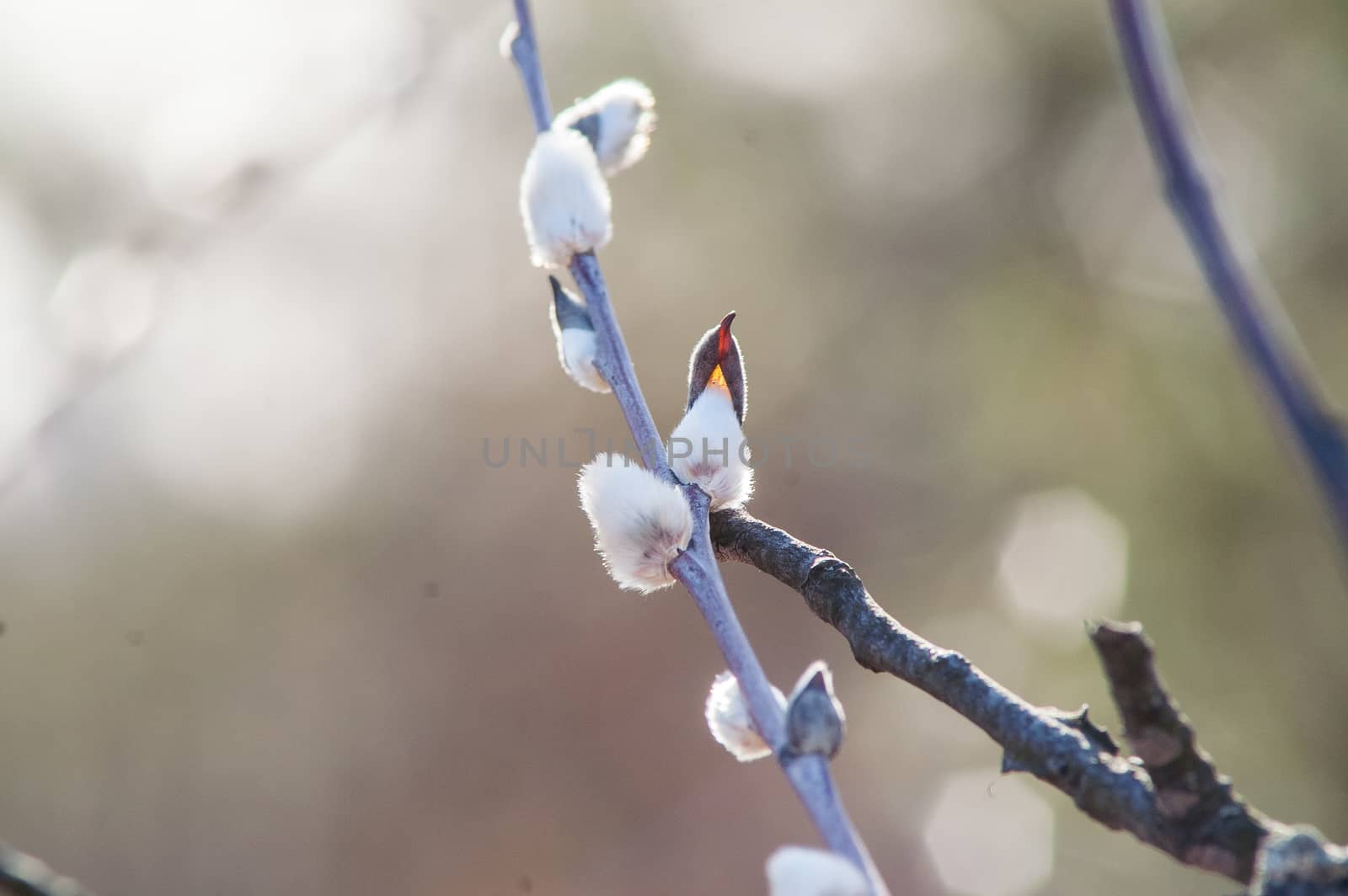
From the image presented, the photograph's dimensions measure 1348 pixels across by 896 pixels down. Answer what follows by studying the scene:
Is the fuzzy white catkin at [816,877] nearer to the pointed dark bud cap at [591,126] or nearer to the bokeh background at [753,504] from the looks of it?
the pointed dark bud cap at [591,126]

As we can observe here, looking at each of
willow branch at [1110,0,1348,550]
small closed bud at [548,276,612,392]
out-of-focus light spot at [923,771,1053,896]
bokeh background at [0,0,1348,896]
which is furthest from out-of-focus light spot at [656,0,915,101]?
willow branch at [1110,0,1348,550]

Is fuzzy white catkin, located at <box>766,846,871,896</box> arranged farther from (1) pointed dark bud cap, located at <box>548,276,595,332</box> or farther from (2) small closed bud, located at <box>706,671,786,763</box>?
(1) pointed dark bud cap, located at <box>548,276,595,332</box>

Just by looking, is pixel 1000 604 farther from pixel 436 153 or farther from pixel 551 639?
pixel 436 153

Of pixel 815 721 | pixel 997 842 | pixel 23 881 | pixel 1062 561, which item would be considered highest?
pixel 1062 561

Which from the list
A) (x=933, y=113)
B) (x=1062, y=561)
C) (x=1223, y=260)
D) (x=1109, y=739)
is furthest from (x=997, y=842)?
(x=1223, y=260)

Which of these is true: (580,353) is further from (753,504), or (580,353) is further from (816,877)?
(753,504)

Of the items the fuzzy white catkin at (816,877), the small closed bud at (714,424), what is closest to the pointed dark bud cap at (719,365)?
the small closed bud at (714,424)

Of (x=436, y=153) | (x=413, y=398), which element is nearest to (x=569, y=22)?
(x=436, y=153)
